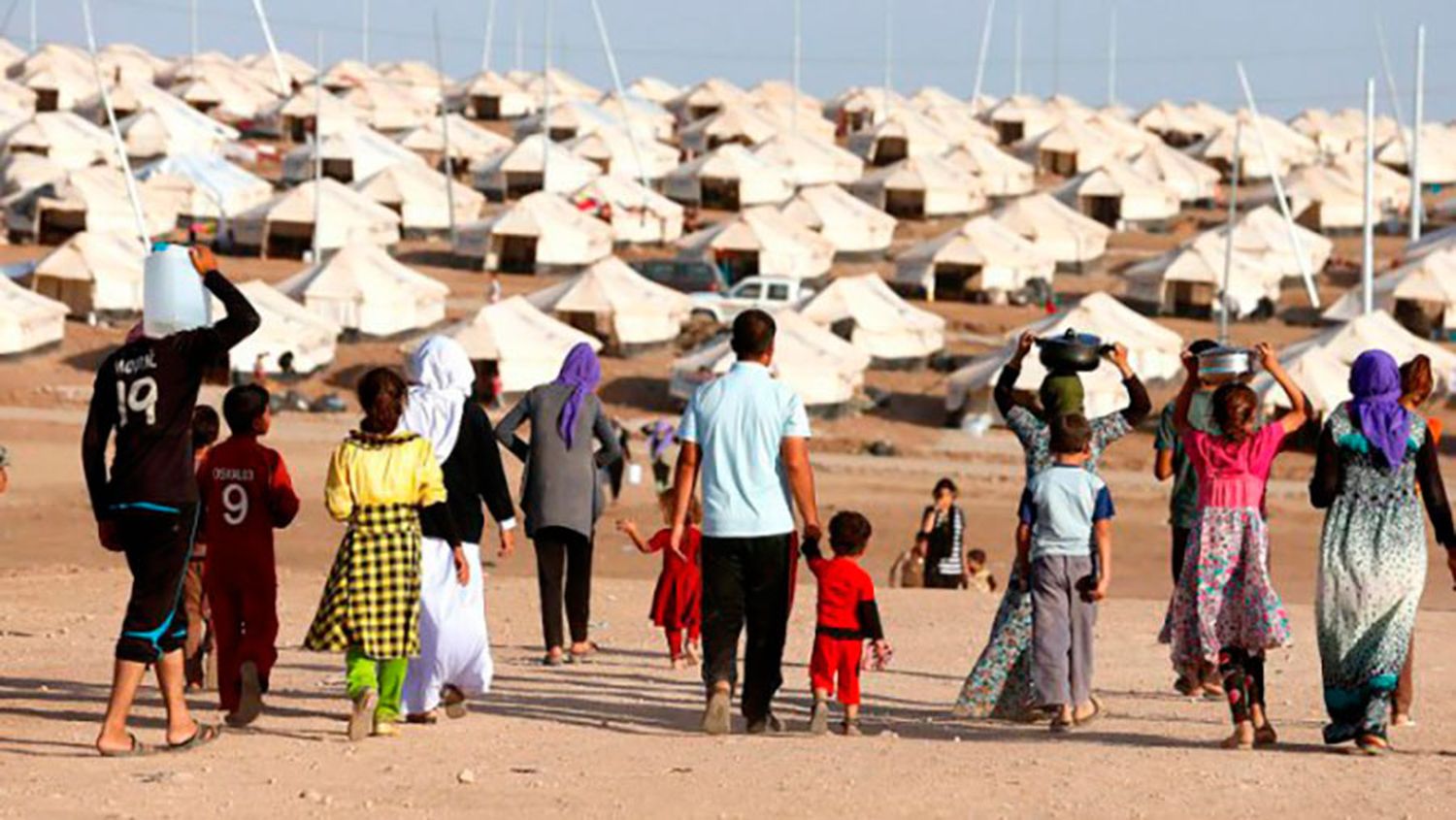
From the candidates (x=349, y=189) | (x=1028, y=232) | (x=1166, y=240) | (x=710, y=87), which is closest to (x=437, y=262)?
(x=349, y=189)

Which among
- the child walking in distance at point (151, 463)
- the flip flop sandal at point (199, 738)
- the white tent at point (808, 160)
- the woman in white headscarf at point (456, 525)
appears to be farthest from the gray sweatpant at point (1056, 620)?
the white tent at point (808, 160)

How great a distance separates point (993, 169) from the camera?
6494 centimetres

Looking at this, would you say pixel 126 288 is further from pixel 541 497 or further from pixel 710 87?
pixel 710 87

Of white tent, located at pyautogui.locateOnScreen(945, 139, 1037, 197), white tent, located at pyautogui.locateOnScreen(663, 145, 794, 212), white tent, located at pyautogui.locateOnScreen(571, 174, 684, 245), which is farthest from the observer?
white tent, located at pyautogui.locateOnScreen(945, 139, 1037, 197)

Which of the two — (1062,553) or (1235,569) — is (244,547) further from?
(1235,569)

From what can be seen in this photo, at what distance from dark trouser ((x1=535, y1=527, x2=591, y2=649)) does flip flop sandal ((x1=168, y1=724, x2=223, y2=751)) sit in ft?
9.14

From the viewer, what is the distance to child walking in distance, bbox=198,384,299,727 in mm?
9320

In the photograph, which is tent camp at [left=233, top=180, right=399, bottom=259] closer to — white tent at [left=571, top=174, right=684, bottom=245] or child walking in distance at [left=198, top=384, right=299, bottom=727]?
white tent at [left=571, top=174, right=684, bottom=245]

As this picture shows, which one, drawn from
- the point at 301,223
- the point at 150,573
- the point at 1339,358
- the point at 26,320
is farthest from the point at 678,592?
the point at 301,223

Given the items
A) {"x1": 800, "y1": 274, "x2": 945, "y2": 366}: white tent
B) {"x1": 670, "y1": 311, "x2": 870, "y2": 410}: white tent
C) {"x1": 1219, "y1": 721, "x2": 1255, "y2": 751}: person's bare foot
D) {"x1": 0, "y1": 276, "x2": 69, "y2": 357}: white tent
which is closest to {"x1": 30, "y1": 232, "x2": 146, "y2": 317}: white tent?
{"x1": 0, "y1": 276, "x2": 69, "y2": 357}: white tent

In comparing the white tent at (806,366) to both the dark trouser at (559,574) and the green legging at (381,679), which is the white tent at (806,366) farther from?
the green legging at (381,679)

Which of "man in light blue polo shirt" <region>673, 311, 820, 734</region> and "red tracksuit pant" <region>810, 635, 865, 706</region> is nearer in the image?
"man in light blue polo shirt" <region>673, 311, 820, 734</region>

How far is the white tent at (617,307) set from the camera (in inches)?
1596

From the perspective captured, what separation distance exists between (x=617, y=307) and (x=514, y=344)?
372 cm
